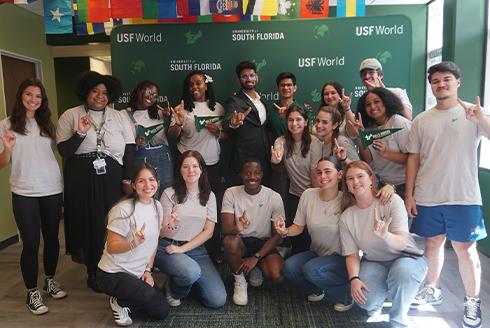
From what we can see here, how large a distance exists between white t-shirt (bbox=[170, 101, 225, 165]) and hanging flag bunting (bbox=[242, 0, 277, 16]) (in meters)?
1.17

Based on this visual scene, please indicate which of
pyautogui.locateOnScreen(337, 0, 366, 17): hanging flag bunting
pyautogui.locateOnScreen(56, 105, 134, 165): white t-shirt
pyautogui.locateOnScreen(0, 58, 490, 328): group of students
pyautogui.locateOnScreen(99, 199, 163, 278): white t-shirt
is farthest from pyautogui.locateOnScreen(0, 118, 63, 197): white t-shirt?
pyautogui.locateOnScreen(337, 0, 366, 17): hanging flag bunting

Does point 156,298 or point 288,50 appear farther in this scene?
point 288,50

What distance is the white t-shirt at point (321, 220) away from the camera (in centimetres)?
266

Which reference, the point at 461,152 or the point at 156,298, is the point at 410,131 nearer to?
the point at 461,152

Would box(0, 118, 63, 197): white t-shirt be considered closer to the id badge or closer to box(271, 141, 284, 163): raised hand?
the id badge

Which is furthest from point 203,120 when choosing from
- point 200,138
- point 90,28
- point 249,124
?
point 90,28

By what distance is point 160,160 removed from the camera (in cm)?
326

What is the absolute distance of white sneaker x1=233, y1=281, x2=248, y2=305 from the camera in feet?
9.02

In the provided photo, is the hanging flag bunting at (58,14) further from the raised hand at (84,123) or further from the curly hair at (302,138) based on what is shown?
the curly hair at (302,138)

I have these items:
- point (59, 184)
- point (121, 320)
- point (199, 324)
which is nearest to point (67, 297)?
point (121, 320)

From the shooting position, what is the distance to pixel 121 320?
2.50 m

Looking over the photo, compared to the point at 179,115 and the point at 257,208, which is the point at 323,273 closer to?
the point at 257,208

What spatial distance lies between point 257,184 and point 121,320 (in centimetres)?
143

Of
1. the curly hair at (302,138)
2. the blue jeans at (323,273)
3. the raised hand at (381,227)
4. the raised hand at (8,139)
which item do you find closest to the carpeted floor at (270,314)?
the blue jeans at (323,273)
